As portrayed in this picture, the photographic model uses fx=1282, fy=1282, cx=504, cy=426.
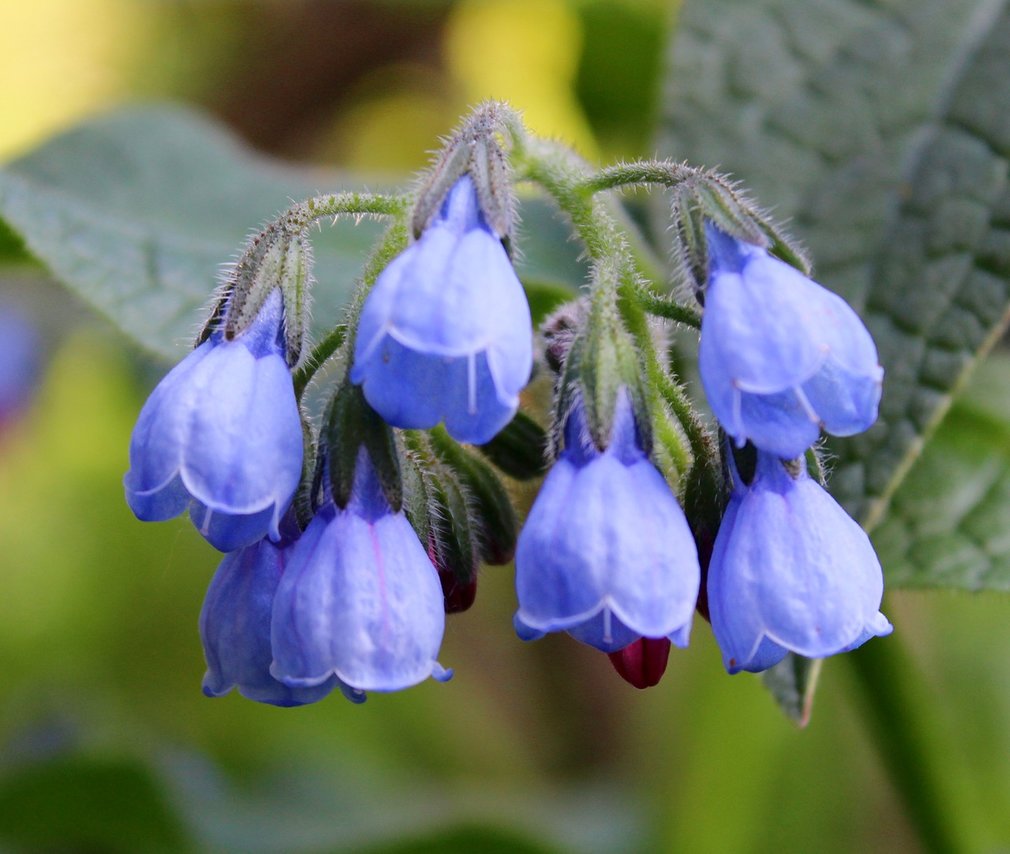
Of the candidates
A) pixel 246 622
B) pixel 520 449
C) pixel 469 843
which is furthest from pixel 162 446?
pixel 469 843

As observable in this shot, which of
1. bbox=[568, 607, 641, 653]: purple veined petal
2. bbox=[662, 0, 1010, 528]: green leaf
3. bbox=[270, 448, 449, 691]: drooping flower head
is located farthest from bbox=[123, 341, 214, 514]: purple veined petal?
bbox=[662, 0, 1010, 528]: green leaf

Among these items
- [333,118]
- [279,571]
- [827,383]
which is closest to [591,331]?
[827,383]

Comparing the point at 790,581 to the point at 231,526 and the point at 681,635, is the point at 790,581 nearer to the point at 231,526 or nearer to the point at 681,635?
the point at 681,635

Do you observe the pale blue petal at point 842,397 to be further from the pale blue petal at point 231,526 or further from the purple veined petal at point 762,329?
the pale blue petal at point 231,526

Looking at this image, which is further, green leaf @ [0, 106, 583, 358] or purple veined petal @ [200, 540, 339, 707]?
green leaf @ [0, 106, 583, 358]

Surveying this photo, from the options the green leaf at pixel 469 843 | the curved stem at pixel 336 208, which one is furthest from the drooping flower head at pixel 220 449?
the green leaf at pixel 469 843

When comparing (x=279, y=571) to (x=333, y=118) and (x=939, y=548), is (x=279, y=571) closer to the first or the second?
(x=939, y=548)

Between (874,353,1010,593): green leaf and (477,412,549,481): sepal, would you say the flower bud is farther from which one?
(874,353,1010,593): green leaf

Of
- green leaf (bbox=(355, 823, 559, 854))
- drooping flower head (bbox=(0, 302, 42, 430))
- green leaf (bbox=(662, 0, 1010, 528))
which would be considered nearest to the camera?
green leaf (bbox=(662, 0, 1010, 528))
